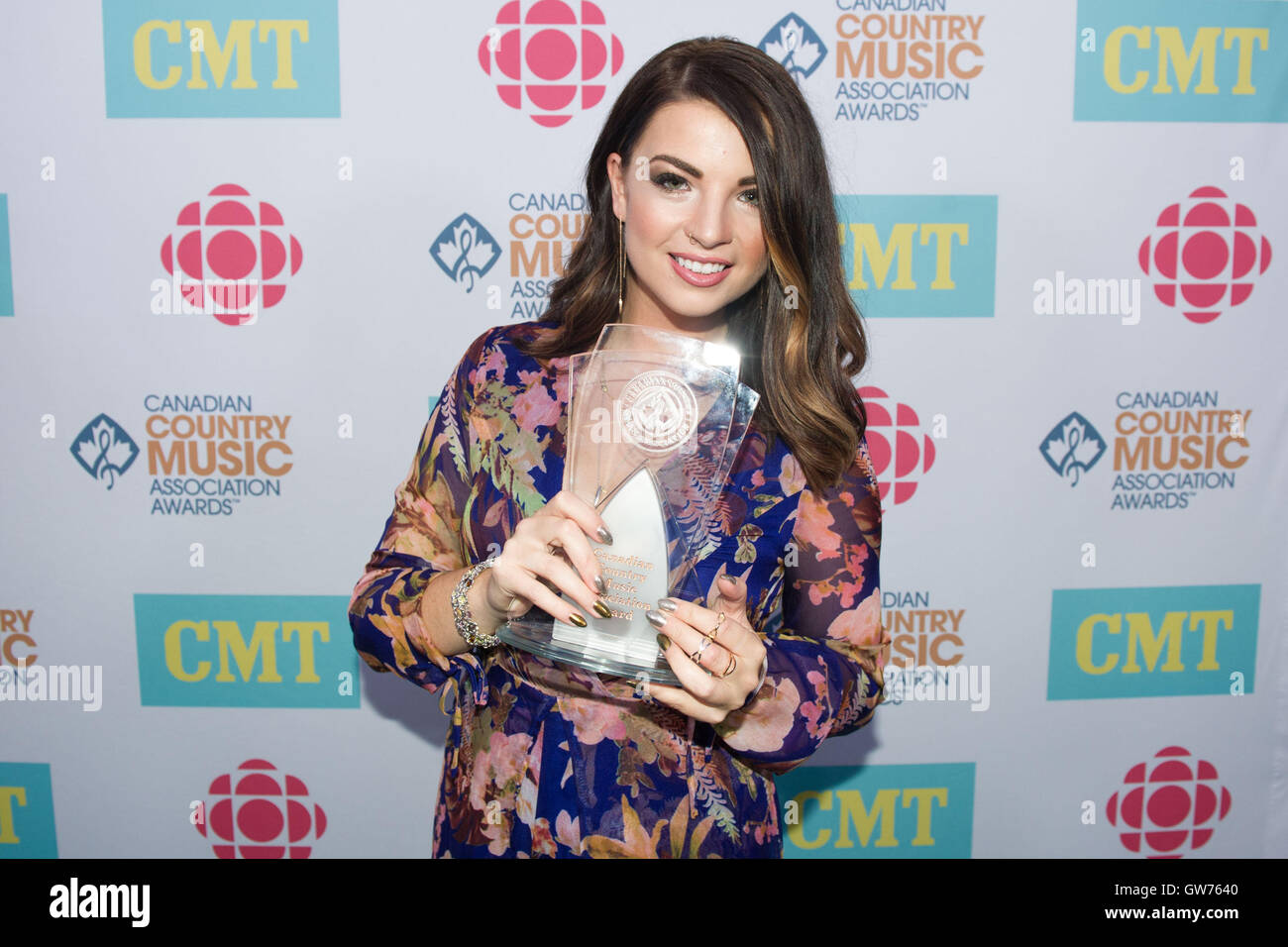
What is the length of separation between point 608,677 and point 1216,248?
1.57 m

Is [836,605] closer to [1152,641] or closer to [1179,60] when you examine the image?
[1152,641]

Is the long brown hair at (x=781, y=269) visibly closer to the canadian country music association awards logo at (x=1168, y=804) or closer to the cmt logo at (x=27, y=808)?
the canadian country music association awards logo at (x=1168, y=804)

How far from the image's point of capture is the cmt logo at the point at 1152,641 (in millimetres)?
1977

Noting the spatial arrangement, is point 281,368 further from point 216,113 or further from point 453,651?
point 453,651

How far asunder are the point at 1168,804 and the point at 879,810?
637 mm

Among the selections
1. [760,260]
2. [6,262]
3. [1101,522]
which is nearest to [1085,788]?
[1101,522]

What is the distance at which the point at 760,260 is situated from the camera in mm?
1208

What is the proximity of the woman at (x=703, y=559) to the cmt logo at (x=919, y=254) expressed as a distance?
0.61 metres

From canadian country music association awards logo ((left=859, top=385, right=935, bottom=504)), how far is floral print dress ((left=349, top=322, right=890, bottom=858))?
64 centimetres

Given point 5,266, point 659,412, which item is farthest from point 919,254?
point 5,266

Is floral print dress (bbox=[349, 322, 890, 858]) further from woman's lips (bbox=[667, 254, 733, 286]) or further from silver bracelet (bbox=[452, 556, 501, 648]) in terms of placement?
woman's lips (bbox=[667, 254, 733, 286])

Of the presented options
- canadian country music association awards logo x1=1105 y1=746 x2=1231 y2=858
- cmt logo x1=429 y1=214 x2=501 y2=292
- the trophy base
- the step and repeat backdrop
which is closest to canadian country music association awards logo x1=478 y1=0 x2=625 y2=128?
the step and repeat backdrop

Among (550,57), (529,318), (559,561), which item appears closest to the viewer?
(559,561)

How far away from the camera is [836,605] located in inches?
48.3
